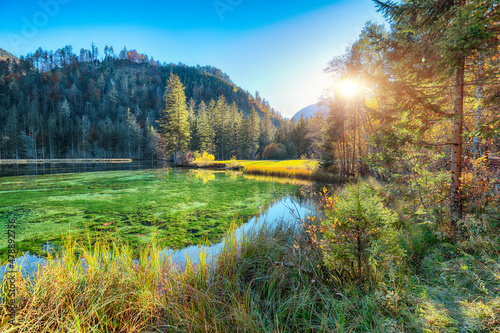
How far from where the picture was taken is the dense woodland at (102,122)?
46.3m

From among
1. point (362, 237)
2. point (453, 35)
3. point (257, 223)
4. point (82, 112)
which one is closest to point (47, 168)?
point (257, 223)

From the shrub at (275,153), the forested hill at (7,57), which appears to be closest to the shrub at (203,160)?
the shrub at (275,153)

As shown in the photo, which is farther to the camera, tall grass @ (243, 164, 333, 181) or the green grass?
tall grass @ (243, 164, 333, 181)

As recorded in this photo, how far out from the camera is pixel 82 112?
239 ft

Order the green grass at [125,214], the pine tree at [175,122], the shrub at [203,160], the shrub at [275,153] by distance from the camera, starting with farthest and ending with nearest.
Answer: the shrub at [275,153], the pine tree at [175,122], the shrub at [203,160], the green grass at [125,214]

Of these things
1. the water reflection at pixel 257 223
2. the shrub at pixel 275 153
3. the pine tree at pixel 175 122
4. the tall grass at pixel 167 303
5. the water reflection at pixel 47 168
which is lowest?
the water reflection at pixel 257 223

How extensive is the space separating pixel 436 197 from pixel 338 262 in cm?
347

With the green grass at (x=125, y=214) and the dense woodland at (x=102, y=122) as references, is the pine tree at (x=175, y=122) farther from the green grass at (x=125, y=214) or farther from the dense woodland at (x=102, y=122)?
the green grass at (x=125, y=214)

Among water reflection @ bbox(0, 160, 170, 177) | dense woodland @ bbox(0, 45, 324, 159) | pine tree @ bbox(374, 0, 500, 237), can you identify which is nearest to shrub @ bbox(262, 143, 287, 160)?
dense woodland @ bbox(0, 45, 324, 159)

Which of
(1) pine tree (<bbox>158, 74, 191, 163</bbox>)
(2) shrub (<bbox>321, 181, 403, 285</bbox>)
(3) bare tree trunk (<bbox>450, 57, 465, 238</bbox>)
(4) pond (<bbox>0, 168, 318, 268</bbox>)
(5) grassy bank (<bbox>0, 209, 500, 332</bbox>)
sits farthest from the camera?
(1) pine tree (<bbox>158, 74, 191, 163</bbox>)

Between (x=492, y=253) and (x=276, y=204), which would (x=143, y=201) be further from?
(x=492, y=253)

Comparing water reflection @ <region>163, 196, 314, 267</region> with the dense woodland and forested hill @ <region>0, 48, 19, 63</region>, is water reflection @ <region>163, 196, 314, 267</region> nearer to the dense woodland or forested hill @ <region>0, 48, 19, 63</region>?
the dense woodland

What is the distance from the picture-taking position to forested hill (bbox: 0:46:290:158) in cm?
4897

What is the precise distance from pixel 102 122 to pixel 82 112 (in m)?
17.0
